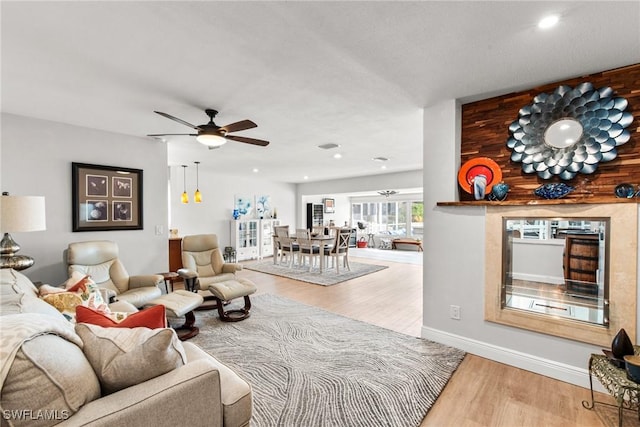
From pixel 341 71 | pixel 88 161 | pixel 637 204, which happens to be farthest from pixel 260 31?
pixel 88 161

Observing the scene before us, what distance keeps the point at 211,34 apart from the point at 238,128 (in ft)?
3.28

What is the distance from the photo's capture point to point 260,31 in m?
1.67

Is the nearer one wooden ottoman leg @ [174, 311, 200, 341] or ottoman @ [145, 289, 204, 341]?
ottoman @ [145, 289, 204, 341]

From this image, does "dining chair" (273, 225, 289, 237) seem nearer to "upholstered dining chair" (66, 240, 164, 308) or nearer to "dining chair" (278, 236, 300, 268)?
"dining chair" (278, 236, 300, 268)

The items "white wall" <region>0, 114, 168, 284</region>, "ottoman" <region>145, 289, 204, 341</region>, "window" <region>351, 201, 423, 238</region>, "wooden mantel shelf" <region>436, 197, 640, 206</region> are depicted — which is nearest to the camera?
"wooden mantel shelf" <region>436, 197, 640, 206</region>

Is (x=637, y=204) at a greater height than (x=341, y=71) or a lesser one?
lesser

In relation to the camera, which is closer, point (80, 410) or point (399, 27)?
point (80, 410)

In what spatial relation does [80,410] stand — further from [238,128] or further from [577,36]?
[577,36]

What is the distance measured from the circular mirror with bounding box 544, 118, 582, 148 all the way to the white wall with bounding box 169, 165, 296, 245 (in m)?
6.43

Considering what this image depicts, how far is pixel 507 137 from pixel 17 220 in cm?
424

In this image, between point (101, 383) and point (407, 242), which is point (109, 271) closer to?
point (101, 383)

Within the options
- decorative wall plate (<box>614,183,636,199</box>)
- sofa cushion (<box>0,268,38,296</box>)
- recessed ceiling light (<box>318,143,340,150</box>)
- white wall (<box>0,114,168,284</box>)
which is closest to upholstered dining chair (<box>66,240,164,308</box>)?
white wall (<box>0,114,168,284</box>)

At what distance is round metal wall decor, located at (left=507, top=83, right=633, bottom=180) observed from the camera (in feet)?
7.07

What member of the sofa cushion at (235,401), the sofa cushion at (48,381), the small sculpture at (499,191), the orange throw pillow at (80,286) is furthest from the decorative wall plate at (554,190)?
the orange throw pillow at (80,286)
